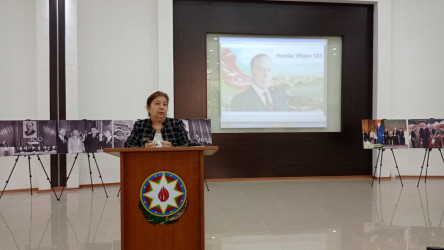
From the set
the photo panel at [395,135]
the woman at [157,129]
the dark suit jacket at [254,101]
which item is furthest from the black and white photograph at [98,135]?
the photo panel at [395,135]

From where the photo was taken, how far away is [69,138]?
5668 mm

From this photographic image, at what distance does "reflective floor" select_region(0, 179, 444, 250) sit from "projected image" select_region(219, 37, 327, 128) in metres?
1.53

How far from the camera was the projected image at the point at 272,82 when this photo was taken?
706cm

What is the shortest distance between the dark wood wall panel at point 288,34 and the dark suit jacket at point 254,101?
1.83 feet

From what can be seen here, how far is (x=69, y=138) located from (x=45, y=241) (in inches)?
96.5

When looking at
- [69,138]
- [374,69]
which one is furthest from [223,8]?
[69,138]

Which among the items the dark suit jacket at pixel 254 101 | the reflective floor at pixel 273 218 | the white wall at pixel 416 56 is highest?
the white wall at pixel 416 56

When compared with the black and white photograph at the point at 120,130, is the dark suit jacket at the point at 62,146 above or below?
→ below

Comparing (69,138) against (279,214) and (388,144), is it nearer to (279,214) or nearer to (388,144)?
(279,214)

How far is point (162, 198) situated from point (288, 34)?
5783mm

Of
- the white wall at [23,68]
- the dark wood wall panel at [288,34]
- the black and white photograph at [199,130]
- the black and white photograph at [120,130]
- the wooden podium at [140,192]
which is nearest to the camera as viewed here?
the wooden podium at [140,192]

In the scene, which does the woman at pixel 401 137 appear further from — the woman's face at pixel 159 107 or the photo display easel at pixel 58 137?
the woman's face at pixel 159 107

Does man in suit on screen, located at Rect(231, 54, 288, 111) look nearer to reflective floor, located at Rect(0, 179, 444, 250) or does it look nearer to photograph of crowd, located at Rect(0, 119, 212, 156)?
reflective floor, located at Rect(0, 179, 444, 250)

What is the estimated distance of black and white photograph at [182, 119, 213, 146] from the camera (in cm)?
611
